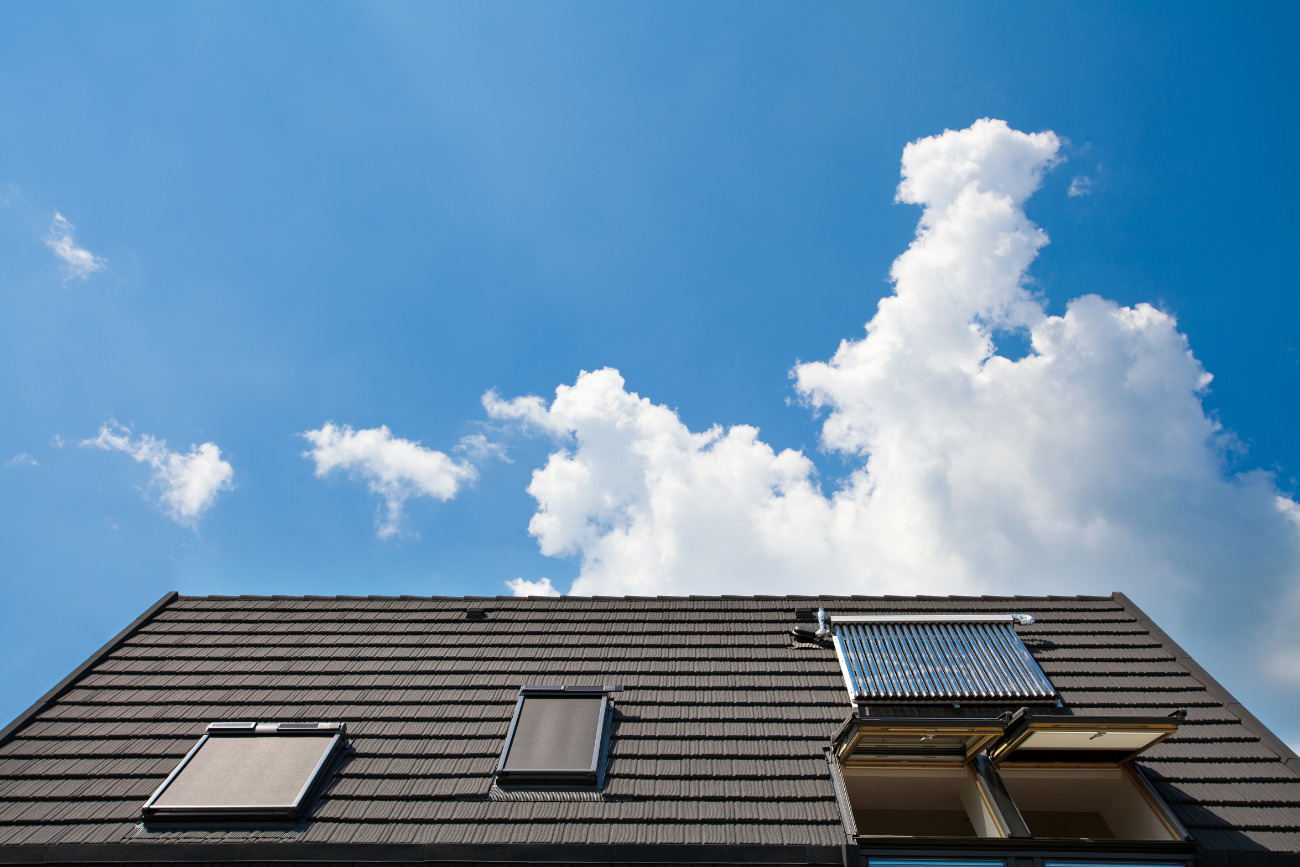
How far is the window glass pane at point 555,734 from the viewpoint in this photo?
6273 mm

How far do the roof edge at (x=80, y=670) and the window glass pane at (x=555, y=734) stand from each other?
5.65 metres

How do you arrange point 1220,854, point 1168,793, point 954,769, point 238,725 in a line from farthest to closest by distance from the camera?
point 238,725
point 954,769
point 1168,793
point 1220,854

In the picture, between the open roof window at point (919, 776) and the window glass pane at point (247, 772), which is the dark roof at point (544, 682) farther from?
the open roof window at point (919, 776)

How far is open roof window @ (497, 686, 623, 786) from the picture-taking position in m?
6.11

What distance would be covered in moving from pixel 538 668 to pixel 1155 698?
7.02 metres

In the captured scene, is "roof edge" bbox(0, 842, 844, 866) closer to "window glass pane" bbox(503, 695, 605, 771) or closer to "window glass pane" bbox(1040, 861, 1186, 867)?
"window glass pane" bbox(503, 695, 605, 771)

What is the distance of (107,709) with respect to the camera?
24.5ft

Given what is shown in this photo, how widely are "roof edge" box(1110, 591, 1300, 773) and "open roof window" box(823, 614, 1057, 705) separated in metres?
1.87

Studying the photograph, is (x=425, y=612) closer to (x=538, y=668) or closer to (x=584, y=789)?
(x=538, y=668)

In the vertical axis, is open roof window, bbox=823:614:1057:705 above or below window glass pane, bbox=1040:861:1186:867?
above

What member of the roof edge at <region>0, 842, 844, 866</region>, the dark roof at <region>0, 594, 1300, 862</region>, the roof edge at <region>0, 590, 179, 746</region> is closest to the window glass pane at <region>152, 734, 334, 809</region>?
the dark roof at <region>0, 594, 1300, 862</region>

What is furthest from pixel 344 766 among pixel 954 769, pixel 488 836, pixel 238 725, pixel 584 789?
pixel 954 769

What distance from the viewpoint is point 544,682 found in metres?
7.65

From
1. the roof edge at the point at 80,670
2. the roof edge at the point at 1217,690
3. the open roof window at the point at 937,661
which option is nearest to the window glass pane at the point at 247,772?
the roof edge at the point at 80,670
